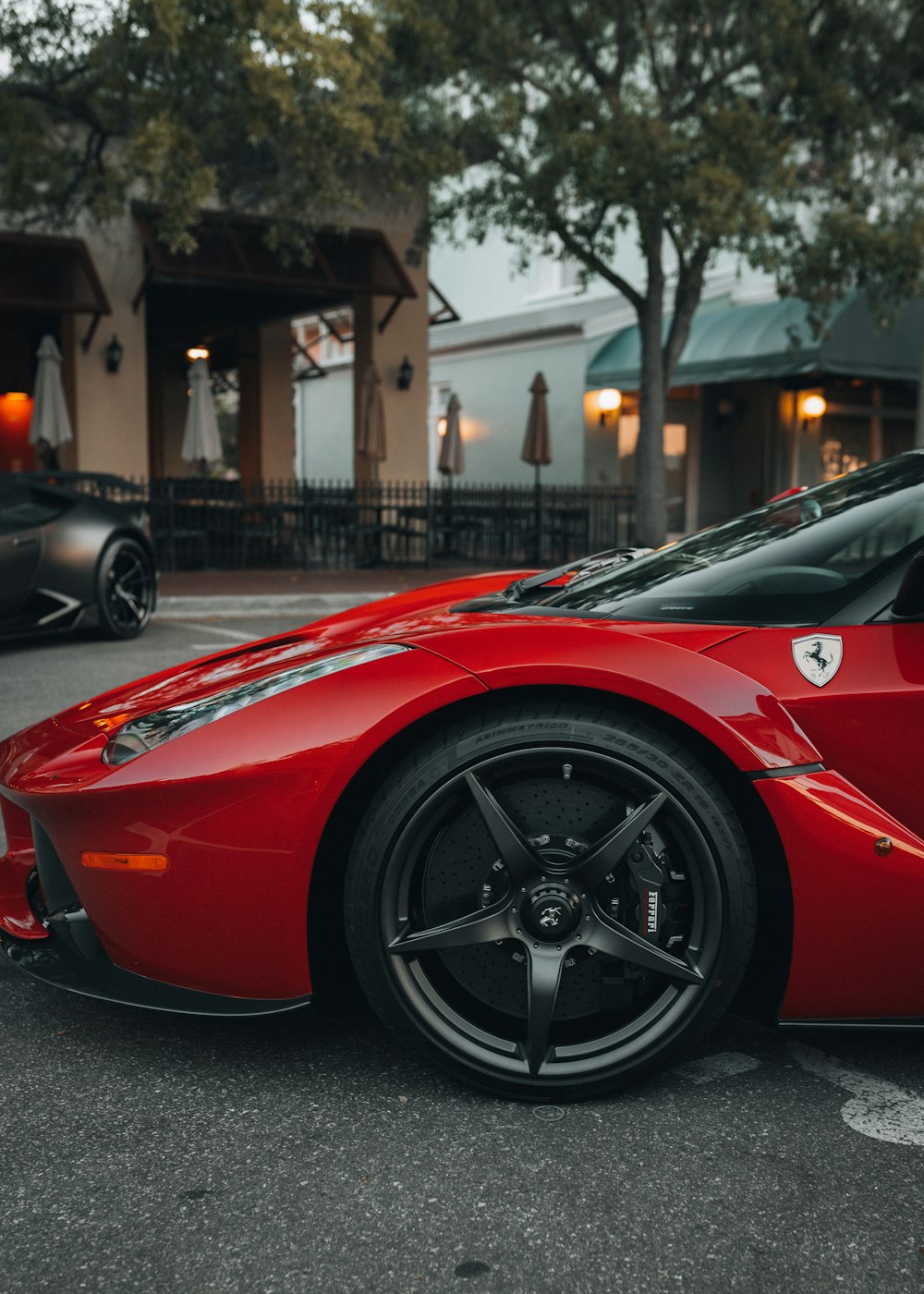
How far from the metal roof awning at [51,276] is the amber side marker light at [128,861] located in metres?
15.4

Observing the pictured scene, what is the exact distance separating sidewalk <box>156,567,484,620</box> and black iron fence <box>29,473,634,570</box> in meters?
0.40

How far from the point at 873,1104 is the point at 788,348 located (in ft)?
57.9

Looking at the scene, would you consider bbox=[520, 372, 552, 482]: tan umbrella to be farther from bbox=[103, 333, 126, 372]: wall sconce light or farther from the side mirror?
the side mirror

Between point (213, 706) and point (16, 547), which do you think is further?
point (16, 547)

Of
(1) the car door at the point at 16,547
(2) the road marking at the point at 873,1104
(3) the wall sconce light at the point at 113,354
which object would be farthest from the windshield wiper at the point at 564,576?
(3) the wall sconce light at the point at 113,354

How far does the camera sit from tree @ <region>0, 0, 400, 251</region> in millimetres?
10812

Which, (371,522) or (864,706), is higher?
(371,522)

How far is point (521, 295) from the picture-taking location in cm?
2755

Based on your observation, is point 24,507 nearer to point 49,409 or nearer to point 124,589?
point 124,589

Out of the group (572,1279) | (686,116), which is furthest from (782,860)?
(686,116)

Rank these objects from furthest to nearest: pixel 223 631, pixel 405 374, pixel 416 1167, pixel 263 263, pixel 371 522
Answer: pixel 405 374, pixel 371 522, pixel 263 263, pixel 223 631, pixel 416 1167

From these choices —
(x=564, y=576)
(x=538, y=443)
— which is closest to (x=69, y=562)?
(x=564, y=576)

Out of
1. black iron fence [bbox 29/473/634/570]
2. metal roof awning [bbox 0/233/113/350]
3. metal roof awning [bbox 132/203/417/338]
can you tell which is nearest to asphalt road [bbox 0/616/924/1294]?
black iron fence [bbox 29/473/634/570]

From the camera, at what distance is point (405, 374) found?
19.8 metres
